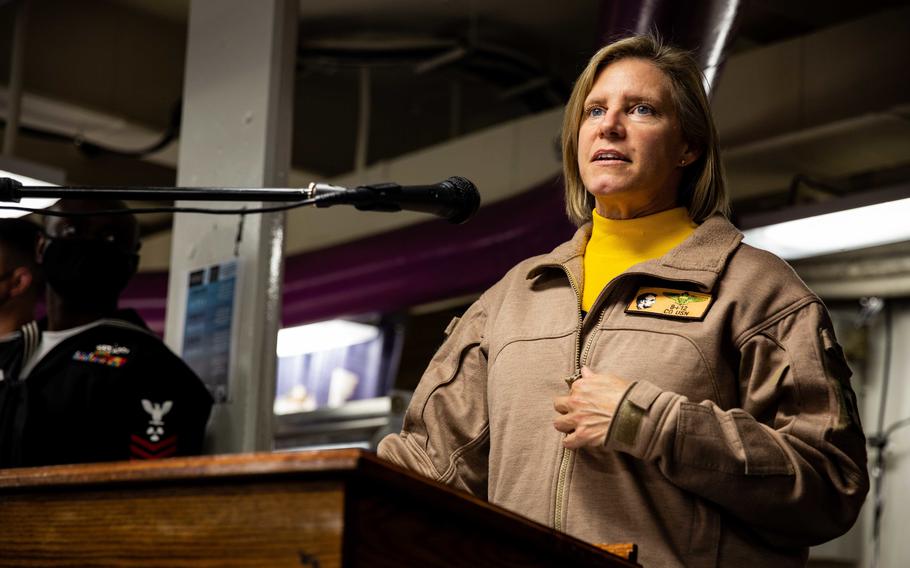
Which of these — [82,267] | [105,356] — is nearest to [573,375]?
[105,356]

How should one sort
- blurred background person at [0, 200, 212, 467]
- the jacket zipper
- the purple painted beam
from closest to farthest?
the jacket zipper → blurred background person at [0, 200, 212, 467] → the purple painted beam

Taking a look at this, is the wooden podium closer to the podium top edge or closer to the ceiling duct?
the podium top edge

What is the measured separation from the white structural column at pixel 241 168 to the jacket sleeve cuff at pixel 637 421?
178 centimetres

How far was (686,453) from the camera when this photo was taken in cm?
170

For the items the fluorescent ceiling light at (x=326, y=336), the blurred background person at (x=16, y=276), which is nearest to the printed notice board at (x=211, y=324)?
the blurred background person at (x=16, y=276)

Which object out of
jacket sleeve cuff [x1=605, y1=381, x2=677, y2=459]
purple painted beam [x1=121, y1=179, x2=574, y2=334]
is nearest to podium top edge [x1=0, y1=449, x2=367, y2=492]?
jacket sleeve cuff [x1=605, y1=381, x2=677, y2=459]

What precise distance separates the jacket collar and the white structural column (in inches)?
57.5

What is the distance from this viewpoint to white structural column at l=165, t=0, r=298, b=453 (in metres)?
3.38

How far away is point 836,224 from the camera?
5008 millimetres

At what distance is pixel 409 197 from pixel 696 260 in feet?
1.70

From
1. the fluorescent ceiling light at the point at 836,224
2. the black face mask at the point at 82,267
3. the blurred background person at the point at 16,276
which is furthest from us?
the fluorescent ceiling light at the point at 836,224

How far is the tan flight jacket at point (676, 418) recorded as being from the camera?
1.71 m

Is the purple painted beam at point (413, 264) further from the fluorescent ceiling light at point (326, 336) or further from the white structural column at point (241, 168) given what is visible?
the white structural column at point (241, 168)

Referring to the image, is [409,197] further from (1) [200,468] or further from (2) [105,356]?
(2) [105,356]
